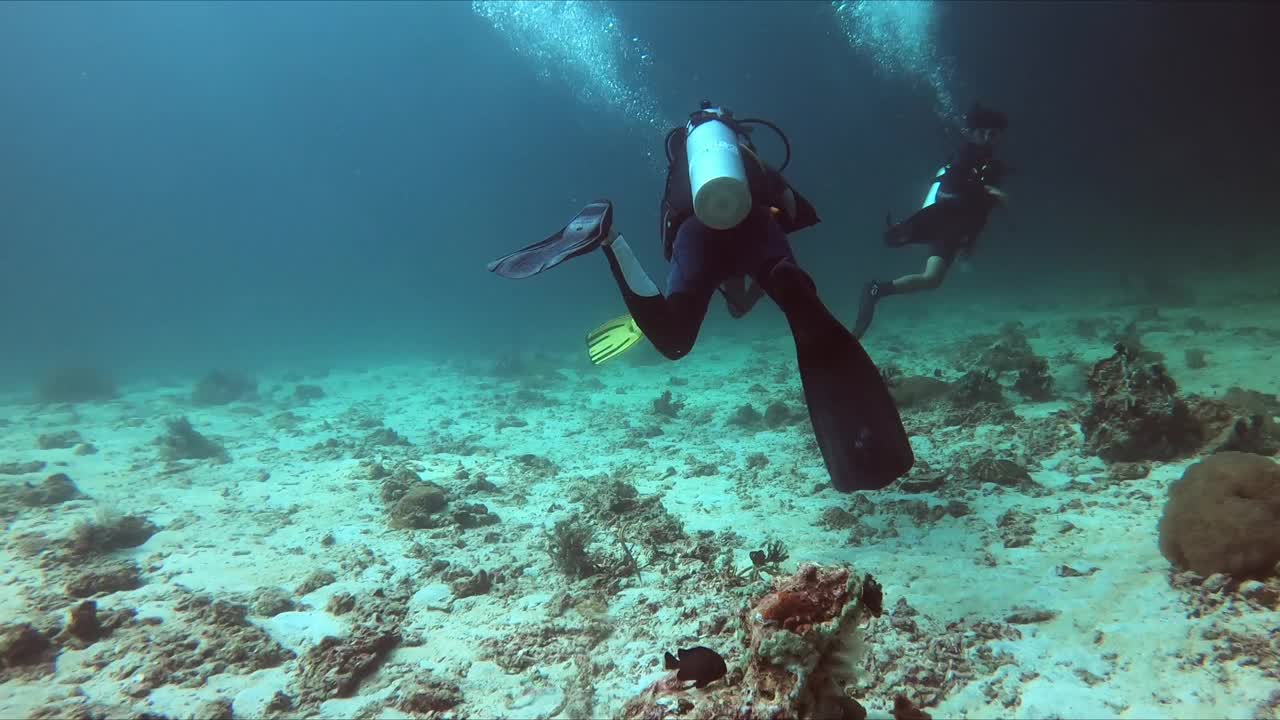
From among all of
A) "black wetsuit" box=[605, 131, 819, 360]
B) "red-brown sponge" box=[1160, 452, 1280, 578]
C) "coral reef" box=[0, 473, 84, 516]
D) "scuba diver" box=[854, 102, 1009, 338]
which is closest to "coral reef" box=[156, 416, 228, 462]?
"coral reef" box=[0, 473, 84, 516]

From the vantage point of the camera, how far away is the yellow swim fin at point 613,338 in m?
4.58

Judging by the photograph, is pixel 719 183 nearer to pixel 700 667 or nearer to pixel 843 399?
pixel 843 399

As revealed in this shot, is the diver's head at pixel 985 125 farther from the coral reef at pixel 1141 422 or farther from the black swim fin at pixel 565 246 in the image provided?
the black swim fin at pixel 565 246

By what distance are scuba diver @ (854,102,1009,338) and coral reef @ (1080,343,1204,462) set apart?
3.07m

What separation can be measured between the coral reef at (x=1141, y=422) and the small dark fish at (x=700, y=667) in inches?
193

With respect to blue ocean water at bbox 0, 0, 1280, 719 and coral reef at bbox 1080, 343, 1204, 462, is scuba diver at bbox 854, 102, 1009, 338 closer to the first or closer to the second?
blue ocean water at bbox 0, 0, 1280, 719

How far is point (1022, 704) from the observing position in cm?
238

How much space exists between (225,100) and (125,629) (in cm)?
12154

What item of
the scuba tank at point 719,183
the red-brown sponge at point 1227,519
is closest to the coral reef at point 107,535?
the scuba tank at point 719,183

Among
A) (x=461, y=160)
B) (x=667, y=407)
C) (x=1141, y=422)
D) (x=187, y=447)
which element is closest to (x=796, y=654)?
(x=1141, y=422)

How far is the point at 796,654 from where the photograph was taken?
181cm

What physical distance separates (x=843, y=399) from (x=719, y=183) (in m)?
1.81

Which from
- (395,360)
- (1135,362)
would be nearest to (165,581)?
(1135,362)

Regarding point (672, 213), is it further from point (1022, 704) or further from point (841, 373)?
point (1022, 704)
